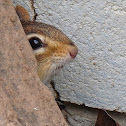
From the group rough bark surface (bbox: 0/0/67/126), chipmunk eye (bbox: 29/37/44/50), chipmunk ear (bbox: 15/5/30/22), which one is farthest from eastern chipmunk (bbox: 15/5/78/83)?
rough bark surface (bbox: 0/0/67/126)

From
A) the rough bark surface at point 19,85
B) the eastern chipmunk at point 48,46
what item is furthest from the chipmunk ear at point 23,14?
the rough bark surface at point 19,85

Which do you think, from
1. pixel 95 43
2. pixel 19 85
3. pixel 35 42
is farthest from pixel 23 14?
pixel 19 85

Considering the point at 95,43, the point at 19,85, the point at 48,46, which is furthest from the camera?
the point at 95,43

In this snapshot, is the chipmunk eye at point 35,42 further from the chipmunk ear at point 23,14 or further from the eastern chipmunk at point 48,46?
the chipmunk ear at point 23,14

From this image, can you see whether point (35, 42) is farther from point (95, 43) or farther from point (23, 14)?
point (95, 43)

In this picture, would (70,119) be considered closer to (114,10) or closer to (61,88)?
(61,88)

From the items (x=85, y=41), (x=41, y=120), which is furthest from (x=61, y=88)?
(x=41, y=120)
